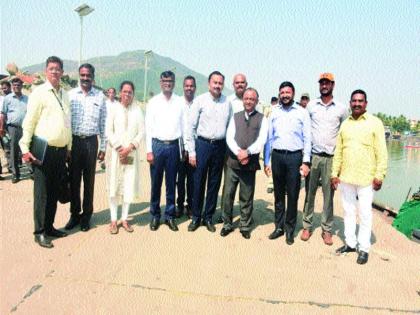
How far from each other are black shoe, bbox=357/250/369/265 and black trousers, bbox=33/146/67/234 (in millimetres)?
3671

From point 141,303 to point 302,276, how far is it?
1643 millimetres

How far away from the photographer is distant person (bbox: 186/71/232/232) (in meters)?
4.30

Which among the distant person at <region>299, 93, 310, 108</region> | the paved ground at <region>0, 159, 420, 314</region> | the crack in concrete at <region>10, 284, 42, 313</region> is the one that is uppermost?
the distant person at <region>299, 93, 310, 108</region>

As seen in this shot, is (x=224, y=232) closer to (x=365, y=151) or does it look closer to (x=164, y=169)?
(x=164, y=169)

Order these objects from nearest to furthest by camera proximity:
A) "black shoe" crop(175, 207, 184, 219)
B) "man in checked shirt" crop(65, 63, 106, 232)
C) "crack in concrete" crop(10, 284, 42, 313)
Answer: "crack in concrete" crop(10, 284, 42, 313) → "man in checked shirt" crop(65, 63, 106, 232) → "black shoe" crop(175, 207, 184, 219)

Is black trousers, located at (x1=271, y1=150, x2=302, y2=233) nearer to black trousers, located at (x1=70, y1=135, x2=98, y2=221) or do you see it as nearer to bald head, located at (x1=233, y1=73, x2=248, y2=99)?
bald head, located at (x1=233, y1=73, x2=248, y2=99)

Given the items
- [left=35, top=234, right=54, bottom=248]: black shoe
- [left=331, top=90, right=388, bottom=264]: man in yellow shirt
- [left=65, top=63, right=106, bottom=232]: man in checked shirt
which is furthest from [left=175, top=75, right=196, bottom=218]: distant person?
[left=331, top=90, right=388, bottom=264]: man in yellow shirt

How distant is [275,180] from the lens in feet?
14.4

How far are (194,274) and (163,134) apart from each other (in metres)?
1.90

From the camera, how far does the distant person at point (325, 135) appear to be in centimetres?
418

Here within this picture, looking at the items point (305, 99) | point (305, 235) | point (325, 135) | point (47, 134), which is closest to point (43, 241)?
point (47, 134)

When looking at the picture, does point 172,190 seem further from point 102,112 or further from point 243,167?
point 102,112

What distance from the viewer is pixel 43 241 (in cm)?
371

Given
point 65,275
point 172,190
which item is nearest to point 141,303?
point 65,275
